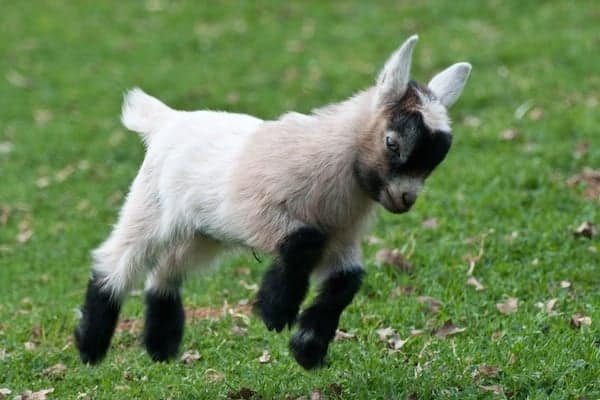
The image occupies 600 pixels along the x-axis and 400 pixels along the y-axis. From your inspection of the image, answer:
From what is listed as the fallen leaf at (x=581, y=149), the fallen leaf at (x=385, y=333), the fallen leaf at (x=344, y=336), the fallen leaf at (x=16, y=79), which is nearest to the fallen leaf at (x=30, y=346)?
the fallen leaf at (x=344, y=336)

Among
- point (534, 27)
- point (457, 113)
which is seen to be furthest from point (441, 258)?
point (534, 27)

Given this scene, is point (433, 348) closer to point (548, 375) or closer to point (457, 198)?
point (548, 375)

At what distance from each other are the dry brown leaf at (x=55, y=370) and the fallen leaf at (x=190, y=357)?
0.71 metres

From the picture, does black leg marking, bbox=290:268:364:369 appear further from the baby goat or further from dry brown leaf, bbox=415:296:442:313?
dry brown leaf, bbox=415:296:442:313

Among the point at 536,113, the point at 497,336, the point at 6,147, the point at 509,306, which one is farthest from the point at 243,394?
the point at 6,147

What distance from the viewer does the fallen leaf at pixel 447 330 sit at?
6.67 metres

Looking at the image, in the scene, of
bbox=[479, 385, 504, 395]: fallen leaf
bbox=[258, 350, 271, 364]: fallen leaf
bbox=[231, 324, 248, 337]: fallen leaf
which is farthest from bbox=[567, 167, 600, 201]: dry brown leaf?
bbox=[479, 385, 504, 395]: fallen leaf

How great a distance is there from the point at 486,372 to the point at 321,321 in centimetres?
97

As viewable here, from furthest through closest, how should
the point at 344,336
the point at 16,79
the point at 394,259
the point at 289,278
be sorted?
the point at 16,79 < the point at 394,259 < the point at 344,336 < the point at 289,278

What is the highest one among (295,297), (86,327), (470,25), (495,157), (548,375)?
(295,297)

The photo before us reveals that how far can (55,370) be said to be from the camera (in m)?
6.68

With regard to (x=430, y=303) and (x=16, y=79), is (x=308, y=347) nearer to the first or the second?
(x=430, y=303)

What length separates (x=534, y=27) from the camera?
15.2 meters

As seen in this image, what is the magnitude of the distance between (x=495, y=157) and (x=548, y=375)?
4.76 m
